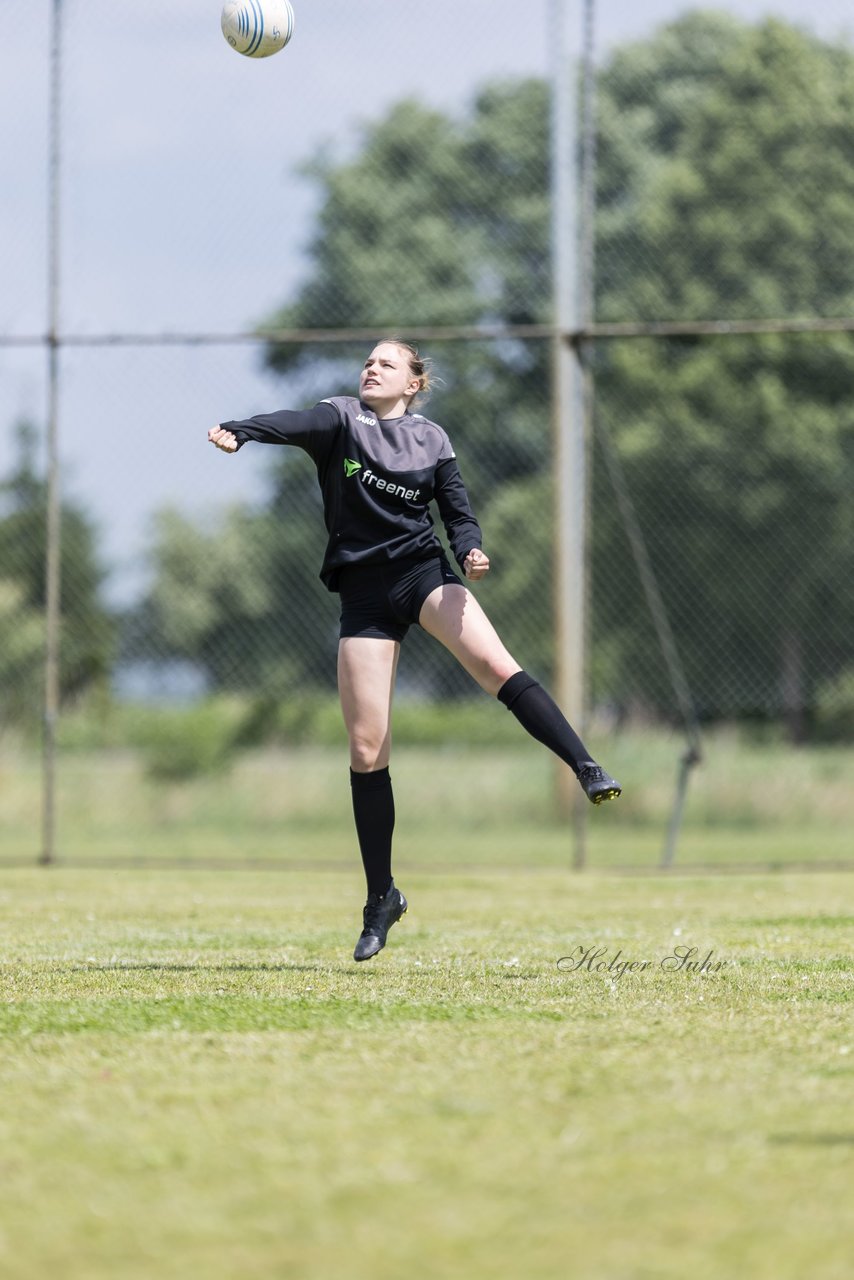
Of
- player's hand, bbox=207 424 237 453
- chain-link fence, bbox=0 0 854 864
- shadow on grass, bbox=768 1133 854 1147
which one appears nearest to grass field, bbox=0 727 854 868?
chain-link fence, bbox=0 0 854 864

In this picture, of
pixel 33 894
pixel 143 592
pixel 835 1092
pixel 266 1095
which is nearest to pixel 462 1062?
pixel 266 1095

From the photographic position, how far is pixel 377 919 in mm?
5758

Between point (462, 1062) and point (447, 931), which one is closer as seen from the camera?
point (462, 1062)

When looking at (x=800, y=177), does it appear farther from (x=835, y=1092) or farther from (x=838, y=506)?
(x=835, y=1092)

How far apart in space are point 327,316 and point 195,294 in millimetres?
10804

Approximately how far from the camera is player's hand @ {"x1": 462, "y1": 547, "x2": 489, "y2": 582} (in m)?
5.61

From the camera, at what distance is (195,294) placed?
1977cm

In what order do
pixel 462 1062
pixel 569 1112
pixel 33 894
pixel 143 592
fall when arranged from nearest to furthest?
1. pixel 569 1112
2. pixel 462 1062
3. pixel 33 894
4. pixel 143 592

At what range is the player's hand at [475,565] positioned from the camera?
5609 mm

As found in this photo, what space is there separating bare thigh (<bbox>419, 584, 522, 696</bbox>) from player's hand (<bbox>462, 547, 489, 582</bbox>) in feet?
0.21

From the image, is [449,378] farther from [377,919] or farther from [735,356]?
[377,919]

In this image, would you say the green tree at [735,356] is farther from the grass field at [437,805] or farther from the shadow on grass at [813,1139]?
the shadow on grass at [813,1139]

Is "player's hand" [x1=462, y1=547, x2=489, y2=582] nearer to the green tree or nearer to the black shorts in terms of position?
the black shorts

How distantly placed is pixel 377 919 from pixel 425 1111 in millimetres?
2419
